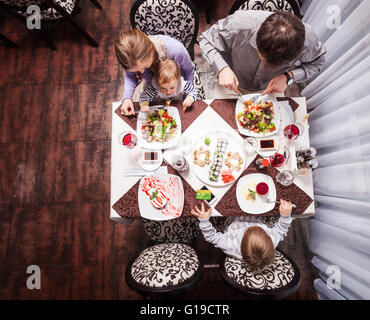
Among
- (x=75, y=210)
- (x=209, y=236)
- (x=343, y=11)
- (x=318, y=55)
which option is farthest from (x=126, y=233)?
(x=343, y=11)

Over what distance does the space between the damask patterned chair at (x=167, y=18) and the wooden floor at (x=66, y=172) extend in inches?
40.8

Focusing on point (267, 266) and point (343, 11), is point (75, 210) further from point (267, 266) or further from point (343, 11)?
point (343, 11)

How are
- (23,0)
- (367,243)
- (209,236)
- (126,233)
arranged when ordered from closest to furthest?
(367,243) → (209,236) → (23,0) → (126,233)

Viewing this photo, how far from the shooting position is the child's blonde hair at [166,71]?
1740mm

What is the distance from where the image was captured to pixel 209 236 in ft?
6.17

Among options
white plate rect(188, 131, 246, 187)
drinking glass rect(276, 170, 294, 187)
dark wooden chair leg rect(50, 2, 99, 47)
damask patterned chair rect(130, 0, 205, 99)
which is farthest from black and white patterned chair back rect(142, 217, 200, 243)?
dark wooden chair leg rect(50, 2, 99, 47)

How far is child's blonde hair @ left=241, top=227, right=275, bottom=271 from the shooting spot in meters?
1.62

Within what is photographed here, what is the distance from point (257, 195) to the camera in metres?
1.78

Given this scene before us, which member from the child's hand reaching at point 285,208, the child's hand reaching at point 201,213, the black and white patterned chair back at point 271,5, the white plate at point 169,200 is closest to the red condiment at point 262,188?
the child's hand reaching at point 285,208

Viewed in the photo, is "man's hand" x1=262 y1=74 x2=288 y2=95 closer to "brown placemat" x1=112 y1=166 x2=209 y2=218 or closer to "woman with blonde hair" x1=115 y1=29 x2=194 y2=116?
"woman with blonde hair" x1=115 y1=29 x2=194 y2=116

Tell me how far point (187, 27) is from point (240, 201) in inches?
56.2

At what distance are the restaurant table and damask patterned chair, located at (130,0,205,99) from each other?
634mm

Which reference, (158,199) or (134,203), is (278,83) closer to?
(158,199)

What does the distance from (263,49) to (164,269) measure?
156 cm
